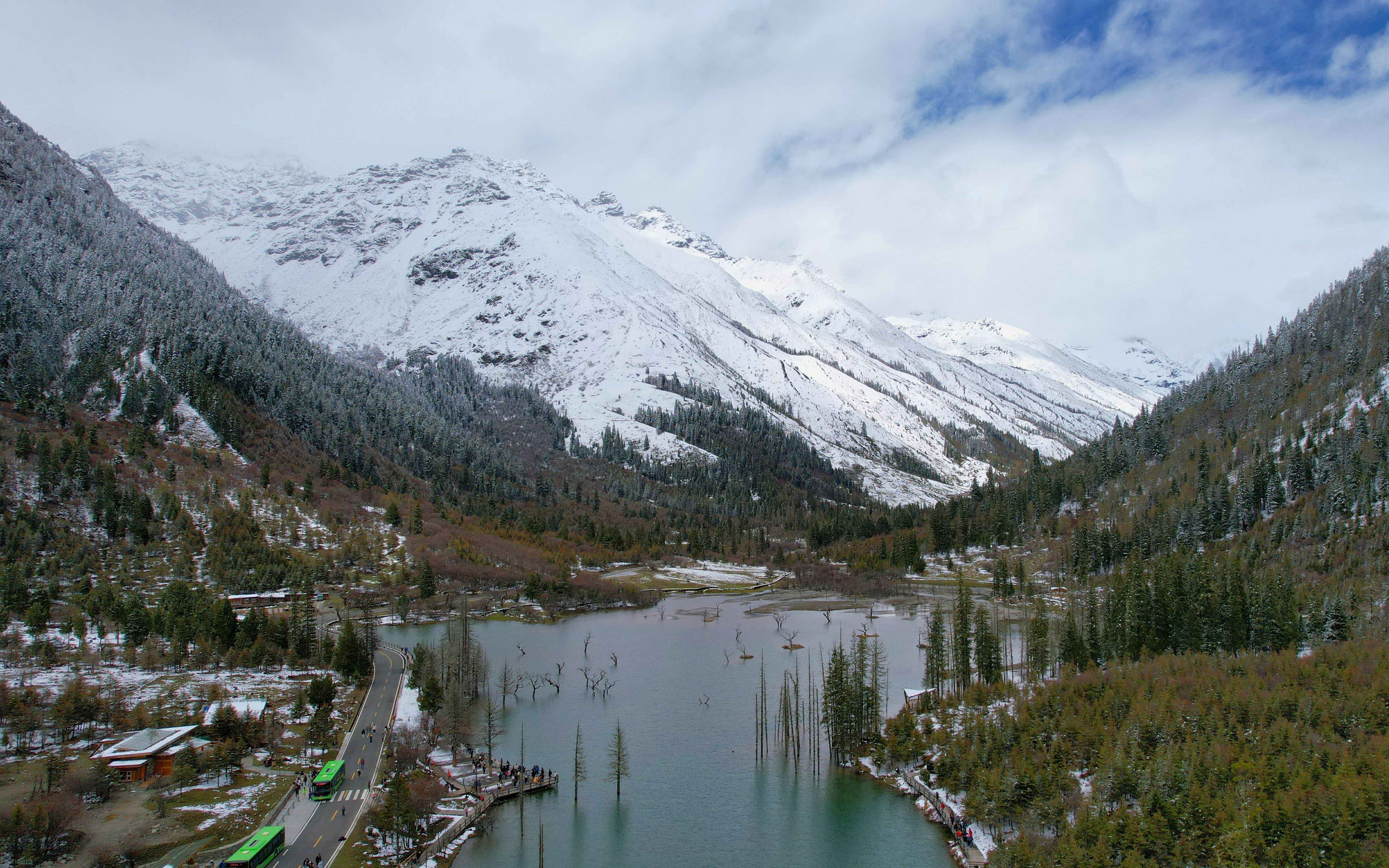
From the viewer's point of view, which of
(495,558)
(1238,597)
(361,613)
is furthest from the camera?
(495,558)

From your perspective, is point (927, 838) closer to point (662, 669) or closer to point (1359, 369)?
point (662, 669)

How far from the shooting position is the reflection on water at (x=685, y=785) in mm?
57156

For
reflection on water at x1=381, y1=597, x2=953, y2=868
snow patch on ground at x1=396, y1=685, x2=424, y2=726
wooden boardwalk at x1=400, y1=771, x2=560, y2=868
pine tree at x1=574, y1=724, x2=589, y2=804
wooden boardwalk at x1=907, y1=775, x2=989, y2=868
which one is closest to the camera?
wooden boardwalk at x1=907, y1=775, x2=989, y2=868

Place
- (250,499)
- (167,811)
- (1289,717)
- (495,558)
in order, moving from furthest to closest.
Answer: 1. (495,558)
2. (250,499)
3. (1289,717)
4. (167,811)

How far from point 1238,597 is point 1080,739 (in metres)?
33.9

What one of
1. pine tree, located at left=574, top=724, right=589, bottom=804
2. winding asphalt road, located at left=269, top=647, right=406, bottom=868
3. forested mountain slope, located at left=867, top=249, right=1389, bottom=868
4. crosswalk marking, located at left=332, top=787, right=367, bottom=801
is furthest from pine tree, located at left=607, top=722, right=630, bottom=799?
forested mountain slope, located at left=867, top=249, right=1389, bottom=868

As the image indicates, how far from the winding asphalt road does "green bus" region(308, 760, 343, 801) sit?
45 centimetres

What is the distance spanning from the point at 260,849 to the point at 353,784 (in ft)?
45.6

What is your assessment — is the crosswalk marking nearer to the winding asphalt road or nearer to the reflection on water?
the winding asphalt road

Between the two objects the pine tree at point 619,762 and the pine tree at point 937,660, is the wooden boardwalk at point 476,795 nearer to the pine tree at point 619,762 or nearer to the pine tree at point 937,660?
the pine tree at point 619,762

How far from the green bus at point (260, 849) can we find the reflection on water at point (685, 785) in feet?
37.0

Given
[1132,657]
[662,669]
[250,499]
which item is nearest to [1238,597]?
[1132,657]

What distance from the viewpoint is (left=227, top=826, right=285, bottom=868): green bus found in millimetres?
47812

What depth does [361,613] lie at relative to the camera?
419 ft
